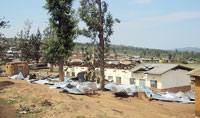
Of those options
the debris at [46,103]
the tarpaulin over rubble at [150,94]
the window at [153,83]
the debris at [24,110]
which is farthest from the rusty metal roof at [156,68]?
the debris at [24,110]

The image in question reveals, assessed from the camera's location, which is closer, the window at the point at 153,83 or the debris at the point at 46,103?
the debris at the point at 46,103

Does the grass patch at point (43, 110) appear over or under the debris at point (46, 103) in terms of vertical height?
under

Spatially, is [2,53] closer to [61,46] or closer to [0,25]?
[0,25]

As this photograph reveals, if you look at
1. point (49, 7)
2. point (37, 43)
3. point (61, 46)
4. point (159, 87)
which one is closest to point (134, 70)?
point (159, 87)

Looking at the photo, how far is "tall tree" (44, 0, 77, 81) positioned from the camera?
21.2 metres

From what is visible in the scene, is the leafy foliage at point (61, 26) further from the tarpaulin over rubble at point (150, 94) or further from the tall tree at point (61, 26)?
the tarpaulin over rubble at point (150, 94)

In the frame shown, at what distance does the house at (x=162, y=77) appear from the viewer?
24.8 meters

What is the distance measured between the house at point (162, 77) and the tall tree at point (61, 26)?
10.9 meters

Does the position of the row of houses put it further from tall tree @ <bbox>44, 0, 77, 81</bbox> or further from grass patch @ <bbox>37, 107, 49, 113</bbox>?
grass patch @ <bbox>37, 107, 49, 113</bbox>

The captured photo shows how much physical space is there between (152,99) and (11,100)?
13033 millimetres

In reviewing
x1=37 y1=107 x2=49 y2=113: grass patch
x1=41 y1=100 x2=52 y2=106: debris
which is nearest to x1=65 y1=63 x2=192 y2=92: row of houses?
x1=41 y1=100 x2=52 y2=106: debris

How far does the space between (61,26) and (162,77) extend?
46.1ft

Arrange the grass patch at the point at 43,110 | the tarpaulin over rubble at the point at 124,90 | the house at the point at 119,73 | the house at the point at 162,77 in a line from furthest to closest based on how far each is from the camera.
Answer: the house at the point at 119,73 → the house at the point at 162,77 → the tarpaulin over rubble at the point at 124,90 → the grass patch at the point at 43,110

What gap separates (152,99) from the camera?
19.2m
